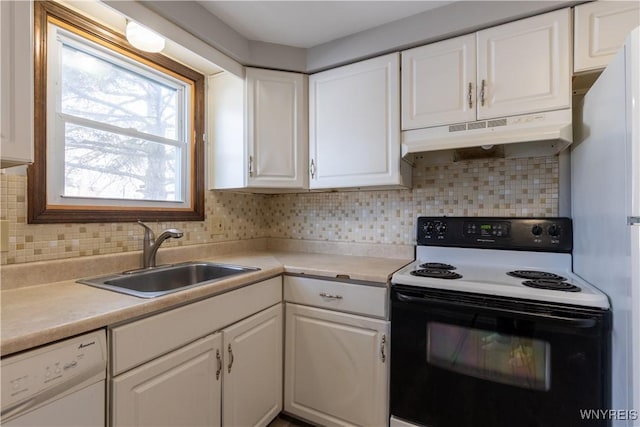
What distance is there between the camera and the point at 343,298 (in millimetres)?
1494

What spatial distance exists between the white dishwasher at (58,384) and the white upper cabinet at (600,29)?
82.2 inches

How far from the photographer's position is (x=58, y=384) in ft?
2.44

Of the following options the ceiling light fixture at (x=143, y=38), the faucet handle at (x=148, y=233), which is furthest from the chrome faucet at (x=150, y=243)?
the ceiling light fixture at (x=143, y=38)

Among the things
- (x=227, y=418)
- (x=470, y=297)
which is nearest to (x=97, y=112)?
(x=227, y=418)

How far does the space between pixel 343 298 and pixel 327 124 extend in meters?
1.08

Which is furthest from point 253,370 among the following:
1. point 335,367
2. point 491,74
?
point 491,74

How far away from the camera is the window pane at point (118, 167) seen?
4.49 ft

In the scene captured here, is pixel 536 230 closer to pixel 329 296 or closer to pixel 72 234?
pixel 329 296

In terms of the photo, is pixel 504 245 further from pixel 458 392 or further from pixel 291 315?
pixel 291 315

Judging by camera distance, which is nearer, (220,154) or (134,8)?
(134,8)

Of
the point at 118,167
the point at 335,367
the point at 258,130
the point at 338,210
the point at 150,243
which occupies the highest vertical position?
the point at 258,130

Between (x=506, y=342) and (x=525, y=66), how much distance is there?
124 cm

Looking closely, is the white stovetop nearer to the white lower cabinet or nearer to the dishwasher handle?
the white lower cabinet

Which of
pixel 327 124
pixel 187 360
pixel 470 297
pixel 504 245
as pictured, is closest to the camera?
pixel 187 360
